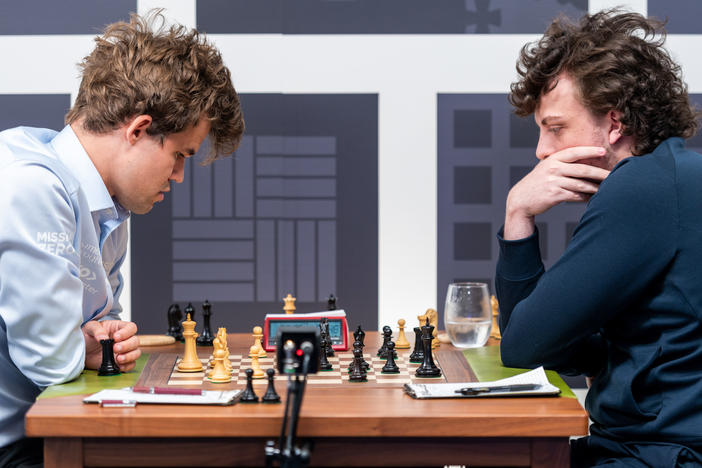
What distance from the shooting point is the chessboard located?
70.2 inches

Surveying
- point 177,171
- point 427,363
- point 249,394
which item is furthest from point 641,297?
point 177,171

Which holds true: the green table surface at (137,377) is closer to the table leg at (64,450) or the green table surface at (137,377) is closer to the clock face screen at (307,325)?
the table leg at (64,450)

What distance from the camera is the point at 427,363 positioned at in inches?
74.2

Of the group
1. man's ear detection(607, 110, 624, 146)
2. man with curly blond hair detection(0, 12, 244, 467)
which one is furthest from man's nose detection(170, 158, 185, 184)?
man's ear detection(607, 110, 624, 146)

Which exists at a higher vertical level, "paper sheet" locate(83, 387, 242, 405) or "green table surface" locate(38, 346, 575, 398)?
"paper sheet" locate(83, 387, 242, 405)

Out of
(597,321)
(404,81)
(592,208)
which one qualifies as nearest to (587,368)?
(597,321)

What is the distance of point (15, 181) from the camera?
70.2 inches

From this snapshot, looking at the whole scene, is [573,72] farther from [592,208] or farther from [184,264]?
[184,264]

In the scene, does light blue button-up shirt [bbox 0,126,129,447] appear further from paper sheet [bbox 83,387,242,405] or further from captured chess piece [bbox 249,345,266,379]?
captured chess piece [bbox 249,345,266,379]

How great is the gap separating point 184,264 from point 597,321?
88.9 inches

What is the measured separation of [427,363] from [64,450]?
2.76 ft

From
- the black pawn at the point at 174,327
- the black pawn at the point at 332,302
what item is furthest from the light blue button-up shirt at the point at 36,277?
the black pawn at the point at 332,302

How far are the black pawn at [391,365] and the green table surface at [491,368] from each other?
0.20 m

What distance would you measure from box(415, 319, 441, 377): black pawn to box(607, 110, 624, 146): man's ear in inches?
26.0
